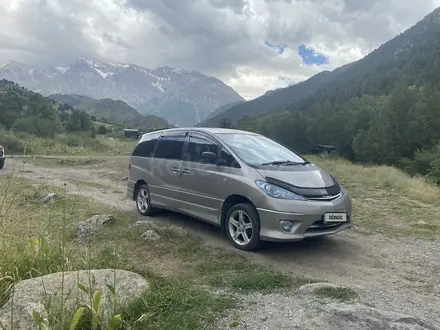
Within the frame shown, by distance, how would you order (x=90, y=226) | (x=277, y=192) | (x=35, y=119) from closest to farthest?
(x=277, y=192) → (x=90, y=226) → (x=35, y=119)

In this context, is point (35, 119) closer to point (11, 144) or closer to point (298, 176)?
point (11, 144)

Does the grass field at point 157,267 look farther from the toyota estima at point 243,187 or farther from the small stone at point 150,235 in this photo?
the toyota estima at point 243,187

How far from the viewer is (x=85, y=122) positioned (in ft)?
224

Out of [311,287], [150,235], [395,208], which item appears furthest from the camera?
[395,208]

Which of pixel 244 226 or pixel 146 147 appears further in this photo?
pixel 146 147

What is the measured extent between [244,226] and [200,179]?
1202 mm

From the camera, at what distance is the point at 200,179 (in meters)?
6.43

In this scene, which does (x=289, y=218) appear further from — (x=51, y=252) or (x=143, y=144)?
(x=143, y=144)

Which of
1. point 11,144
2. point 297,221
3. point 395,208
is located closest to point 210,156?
point 297,221

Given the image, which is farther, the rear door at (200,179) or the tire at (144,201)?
the tire at (144,201)

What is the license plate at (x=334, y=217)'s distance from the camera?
540cm

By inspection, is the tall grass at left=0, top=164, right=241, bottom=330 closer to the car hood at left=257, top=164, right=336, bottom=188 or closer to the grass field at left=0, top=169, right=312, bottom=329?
the grass field at left=0, top=169, right=312, bottom=329

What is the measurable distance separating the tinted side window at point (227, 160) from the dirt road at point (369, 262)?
3.98 feet

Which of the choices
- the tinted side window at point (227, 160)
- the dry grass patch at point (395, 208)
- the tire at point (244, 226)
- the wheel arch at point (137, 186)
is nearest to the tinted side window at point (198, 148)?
the tinted side window at point (227, 160)
